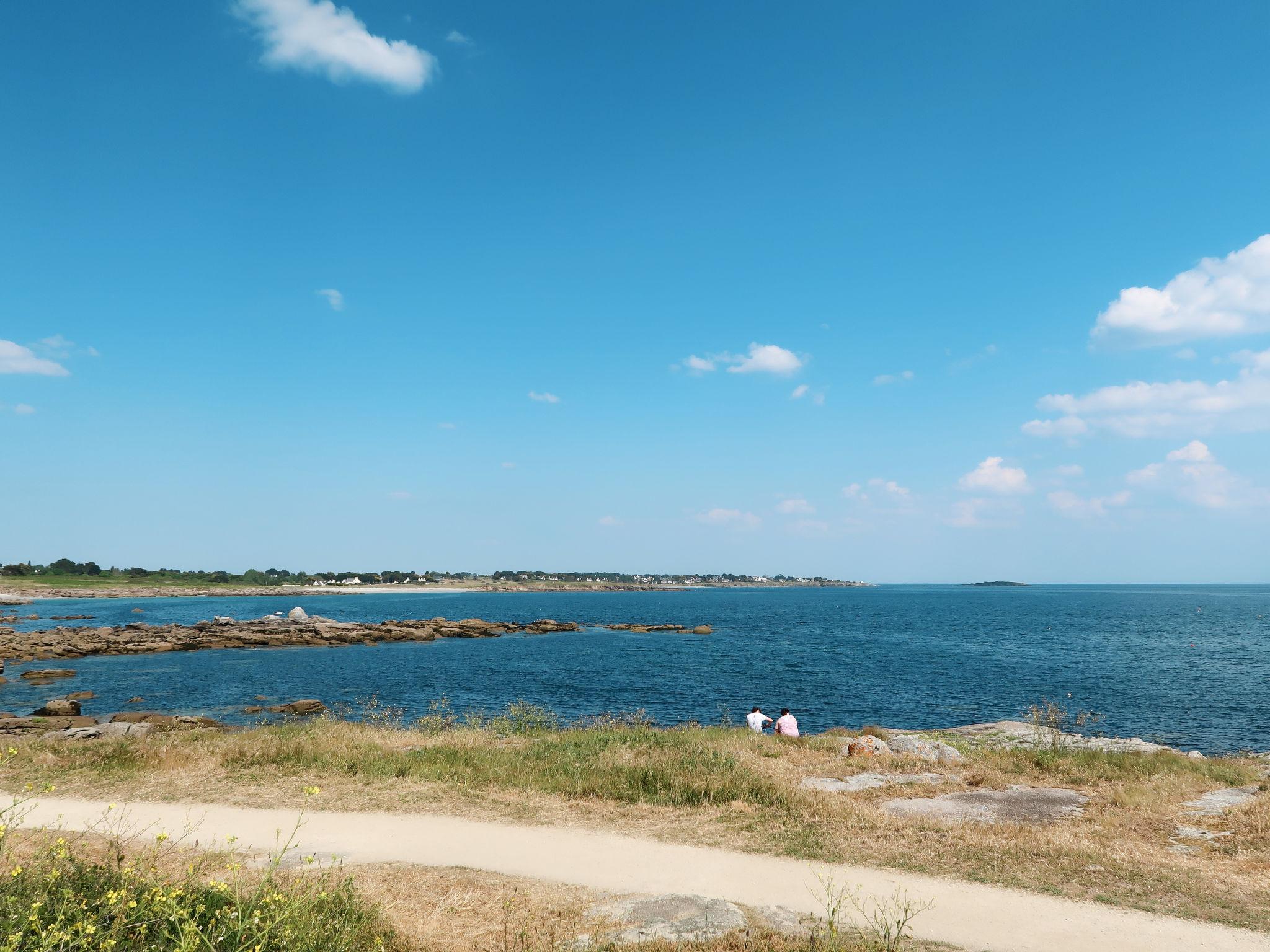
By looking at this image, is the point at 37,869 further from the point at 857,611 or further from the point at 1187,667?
the point at 857,611

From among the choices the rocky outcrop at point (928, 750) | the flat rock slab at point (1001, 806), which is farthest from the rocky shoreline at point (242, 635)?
the flat rock slab at point (1001, 806)

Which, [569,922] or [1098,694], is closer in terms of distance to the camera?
[569,922]

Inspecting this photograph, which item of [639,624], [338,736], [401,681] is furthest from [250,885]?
[639,624]

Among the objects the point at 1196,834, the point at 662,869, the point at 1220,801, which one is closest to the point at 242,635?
the point at 662,869

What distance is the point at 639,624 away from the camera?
360 ft

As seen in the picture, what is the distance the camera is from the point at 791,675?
55.6m

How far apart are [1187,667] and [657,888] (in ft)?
222

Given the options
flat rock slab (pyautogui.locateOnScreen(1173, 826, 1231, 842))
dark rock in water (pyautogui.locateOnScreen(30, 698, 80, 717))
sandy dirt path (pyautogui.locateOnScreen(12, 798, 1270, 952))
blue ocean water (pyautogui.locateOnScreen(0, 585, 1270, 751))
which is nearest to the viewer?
sandy dirt path (pyautogui.locateOnScreen(12, 798, 1270, 952))

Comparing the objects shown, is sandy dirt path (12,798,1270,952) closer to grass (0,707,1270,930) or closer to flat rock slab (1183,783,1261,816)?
grass (0,707,1270,930)

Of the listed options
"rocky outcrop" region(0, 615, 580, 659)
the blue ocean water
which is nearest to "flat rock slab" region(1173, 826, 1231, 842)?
the blue ocean water

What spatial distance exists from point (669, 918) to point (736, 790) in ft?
20.5

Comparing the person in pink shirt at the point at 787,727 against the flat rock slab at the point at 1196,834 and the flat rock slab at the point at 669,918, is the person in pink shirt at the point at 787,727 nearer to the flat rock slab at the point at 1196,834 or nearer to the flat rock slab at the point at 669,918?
the flat rock slab at the point at 1196,834

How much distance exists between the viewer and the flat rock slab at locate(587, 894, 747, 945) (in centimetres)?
918

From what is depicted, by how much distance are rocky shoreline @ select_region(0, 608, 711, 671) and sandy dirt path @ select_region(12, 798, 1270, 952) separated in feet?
183
